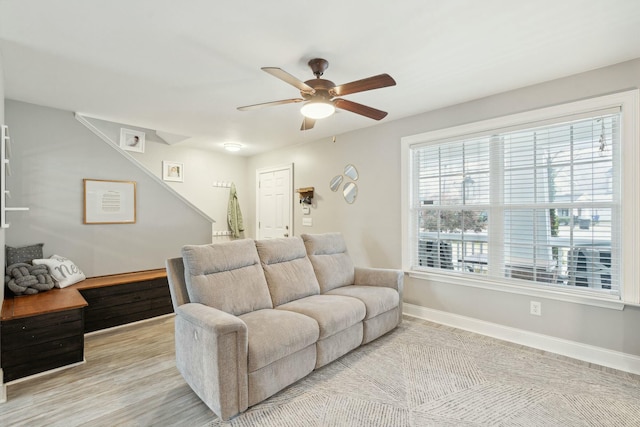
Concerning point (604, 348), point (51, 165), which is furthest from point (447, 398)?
point (51, 165)

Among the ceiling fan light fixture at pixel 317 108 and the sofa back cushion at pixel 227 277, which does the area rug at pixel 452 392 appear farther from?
the ceiling fan light fixture at pixel 317 108

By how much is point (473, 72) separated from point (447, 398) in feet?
8.37

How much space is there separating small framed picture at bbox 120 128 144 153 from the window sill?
3.97 metres

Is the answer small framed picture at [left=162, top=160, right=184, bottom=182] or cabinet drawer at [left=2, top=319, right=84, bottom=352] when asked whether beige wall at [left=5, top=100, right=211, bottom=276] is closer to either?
small framed picture at [left=162, top=160, right=184, bottom=182]

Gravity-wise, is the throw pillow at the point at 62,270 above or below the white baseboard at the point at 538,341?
above

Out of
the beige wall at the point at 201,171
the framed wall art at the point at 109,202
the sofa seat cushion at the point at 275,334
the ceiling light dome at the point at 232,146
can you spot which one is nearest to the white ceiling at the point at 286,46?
A: the framed wall art at the point at 109,202

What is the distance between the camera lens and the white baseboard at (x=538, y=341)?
8.07 feet

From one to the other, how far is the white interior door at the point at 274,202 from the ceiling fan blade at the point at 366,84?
9.85 ft

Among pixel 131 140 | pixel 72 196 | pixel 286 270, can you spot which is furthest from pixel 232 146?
pixel 286 270

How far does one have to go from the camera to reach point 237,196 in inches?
233

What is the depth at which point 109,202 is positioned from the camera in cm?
375

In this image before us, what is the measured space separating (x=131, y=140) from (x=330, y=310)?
359cm

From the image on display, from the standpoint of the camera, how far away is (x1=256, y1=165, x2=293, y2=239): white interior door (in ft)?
17.4

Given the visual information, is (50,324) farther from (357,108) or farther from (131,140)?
(357,108)
